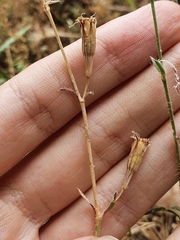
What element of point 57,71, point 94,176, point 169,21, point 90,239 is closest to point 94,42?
point 57,71

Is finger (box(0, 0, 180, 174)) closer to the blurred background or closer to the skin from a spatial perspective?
the skin

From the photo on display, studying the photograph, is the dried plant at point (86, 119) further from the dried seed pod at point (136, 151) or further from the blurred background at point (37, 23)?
the blurred background at point (37, 23)

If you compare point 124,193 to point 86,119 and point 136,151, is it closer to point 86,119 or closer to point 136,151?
point 136,151

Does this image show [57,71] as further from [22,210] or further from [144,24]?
[22,210]

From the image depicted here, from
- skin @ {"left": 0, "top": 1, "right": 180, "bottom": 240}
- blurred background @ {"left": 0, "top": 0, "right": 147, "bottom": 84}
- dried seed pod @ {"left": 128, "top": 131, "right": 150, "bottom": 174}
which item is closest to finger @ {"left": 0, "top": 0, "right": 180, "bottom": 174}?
skin @ {"left": 0, "top": 1, "right": 180, "bottom": 240}

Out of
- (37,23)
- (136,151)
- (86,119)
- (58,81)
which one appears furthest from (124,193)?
(37,23)

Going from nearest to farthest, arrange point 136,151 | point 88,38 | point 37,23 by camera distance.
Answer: point 88,38, point 136,151, point 37,23

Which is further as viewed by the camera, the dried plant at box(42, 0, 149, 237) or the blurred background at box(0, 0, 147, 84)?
the blurred background at box(0, 0, 147, 84)

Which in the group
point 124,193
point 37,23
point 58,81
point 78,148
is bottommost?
point 124,193
